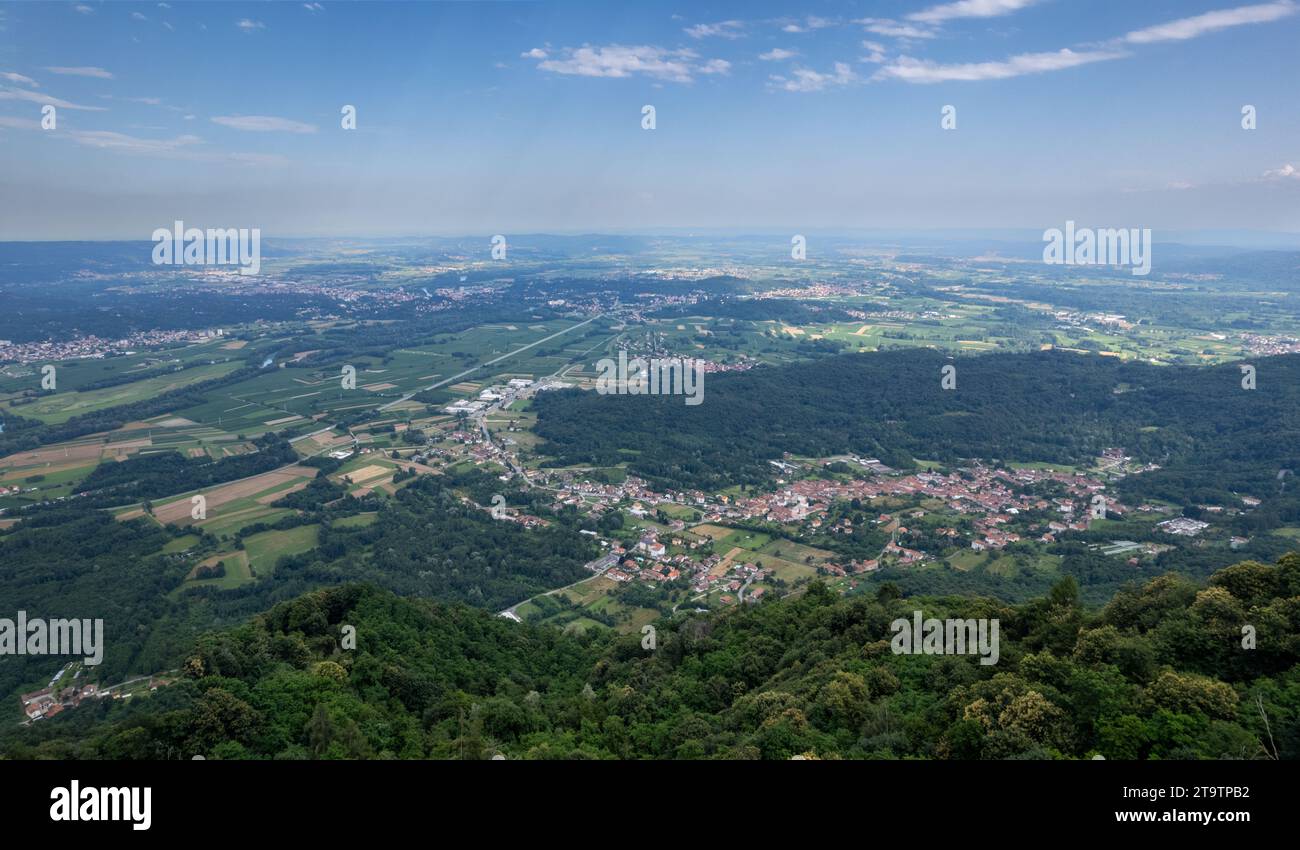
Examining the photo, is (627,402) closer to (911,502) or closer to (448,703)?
(911,502)

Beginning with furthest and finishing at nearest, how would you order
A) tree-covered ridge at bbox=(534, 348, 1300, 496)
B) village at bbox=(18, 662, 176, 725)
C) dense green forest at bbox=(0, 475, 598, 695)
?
tree-covered ridge at bbox=(534, 348, 1300, 496), dense green forest at bbox=(0, 475, 598, 695), village at bbox=(18, 662, 176, 725)

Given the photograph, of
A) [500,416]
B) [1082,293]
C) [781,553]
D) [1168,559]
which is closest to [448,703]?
[781,553]

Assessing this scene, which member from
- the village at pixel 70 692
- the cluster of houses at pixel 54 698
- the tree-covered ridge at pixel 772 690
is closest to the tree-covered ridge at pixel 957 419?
the tree-covered ridge at pixel 772 690

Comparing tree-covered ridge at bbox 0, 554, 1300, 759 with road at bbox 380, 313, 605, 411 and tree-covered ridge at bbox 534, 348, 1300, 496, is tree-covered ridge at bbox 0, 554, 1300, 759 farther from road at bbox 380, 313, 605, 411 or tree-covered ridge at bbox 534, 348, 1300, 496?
road at bbox 380, 313, 605, 411

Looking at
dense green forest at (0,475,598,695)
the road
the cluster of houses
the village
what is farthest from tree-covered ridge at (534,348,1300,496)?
the cluster of houses

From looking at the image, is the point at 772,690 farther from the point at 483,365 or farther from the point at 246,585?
the point at 483,365

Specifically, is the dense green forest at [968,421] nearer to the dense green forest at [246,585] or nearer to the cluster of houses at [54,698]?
the dense green forest at [246,585]
